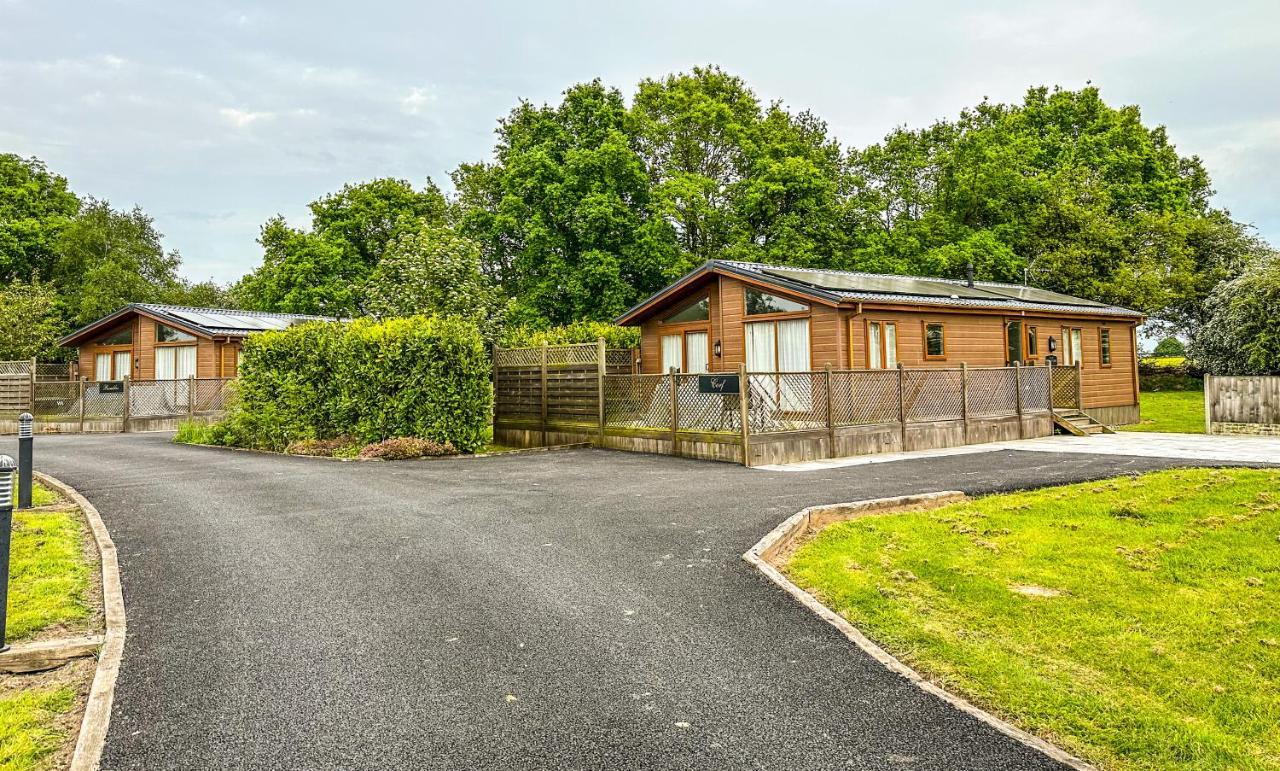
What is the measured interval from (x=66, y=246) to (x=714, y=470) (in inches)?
1839

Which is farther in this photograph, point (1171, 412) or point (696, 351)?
point (1171, 412)

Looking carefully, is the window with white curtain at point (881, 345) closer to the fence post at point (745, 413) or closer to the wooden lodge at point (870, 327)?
the wooden lodge at point (870, 327)

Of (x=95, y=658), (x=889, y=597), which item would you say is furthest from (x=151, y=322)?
(x=889, y=597)

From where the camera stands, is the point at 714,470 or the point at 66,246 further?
the point at 66,246

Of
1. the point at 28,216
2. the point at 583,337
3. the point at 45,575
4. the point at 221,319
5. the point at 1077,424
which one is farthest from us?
the point at 28,216

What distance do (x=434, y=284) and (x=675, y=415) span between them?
12.5 metres

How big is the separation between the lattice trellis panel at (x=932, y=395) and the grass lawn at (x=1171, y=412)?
23.9ft

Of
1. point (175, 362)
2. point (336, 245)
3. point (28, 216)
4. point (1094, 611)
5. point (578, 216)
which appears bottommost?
point (1094, 611)

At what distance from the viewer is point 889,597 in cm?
504

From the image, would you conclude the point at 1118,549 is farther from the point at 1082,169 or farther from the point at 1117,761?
the point at 1082,169

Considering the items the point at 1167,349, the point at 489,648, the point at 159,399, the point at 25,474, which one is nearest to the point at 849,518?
the point at 489,648

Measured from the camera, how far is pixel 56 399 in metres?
23.2

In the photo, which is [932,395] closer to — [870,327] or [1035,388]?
[870,327]

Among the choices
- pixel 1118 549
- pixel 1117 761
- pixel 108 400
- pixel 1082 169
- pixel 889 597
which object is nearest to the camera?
pixel 1117 761
